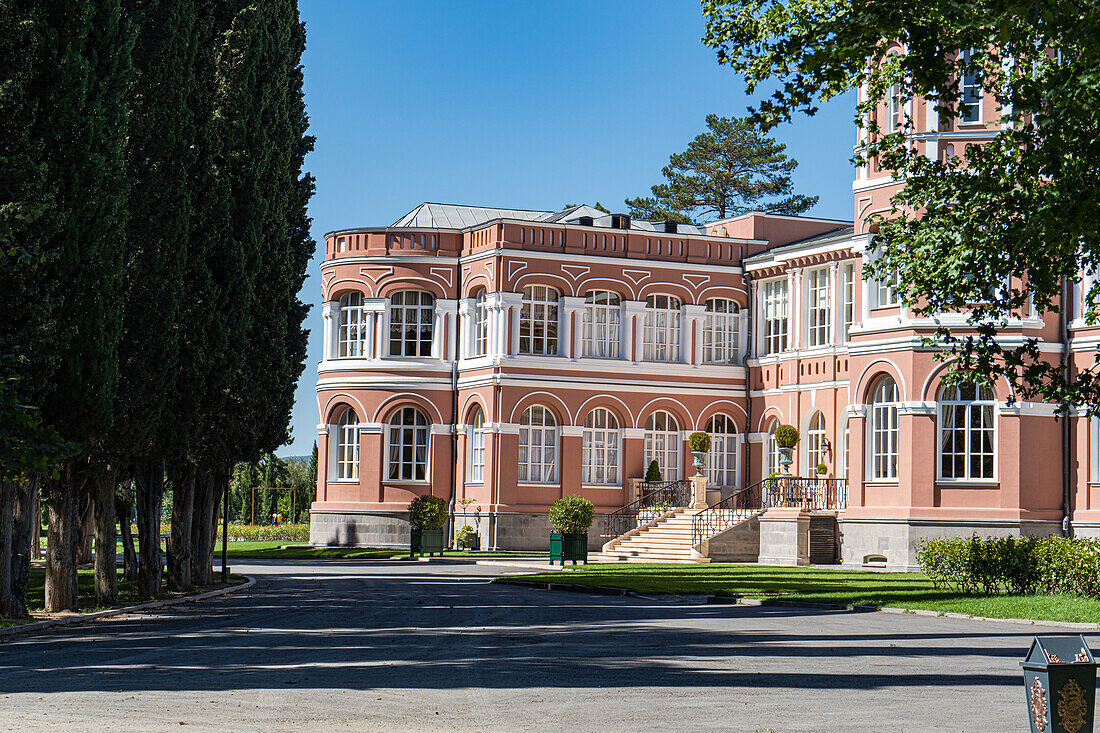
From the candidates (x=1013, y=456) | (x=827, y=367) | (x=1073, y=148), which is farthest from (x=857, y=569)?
(x=1073, y=148)

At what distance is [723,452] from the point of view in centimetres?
4631

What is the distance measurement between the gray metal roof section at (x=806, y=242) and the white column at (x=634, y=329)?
4.21m

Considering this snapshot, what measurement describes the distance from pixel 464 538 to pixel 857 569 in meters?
15.5

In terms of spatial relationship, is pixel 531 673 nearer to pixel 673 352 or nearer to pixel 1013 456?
pixel 1013 456

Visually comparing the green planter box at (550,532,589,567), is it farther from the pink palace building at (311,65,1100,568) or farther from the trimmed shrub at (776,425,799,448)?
the trimmed shrub at (776,425,799,448)

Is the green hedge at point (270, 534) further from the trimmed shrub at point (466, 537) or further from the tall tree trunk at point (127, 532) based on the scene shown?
the tall tree trunk at point (127, 532)

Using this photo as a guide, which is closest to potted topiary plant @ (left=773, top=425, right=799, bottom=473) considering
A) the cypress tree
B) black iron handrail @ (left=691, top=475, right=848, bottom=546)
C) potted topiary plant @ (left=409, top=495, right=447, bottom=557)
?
black iron handrail @ (left=691, top=475, right=848, bottom=546)

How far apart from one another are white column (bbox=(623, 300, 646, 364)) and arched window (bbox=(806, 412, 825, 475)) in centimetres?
647

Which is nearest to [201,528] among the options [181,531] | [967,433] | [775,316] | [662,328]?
[181,531]

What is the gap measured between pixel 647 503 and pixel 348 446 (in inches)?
412

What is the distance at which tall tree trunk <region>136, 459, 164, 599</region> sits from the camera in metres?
23.5

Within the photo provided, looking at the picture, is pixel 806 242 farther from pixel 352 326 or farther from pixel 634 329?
pixel 352 326

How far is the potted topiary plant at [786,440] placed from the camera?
4022 centimetres

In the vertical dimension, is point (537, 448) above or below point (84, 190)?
below
